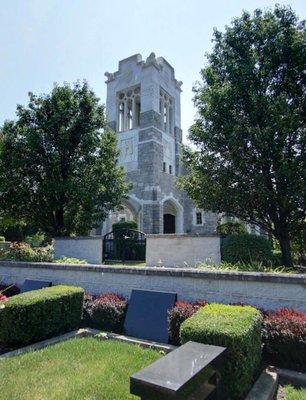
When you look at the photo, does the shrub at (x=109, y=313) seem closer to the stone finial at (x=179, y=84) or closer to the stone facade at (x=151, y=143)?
the stone facade at (x=151, y=143)

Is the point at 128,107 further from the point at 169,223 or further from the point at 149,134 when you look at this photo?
the point at 169,223

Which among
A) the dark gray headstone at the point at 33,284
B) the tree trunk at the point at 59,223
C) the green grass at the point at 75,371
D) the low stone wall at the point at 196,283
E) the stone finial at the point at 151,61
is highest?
the stone finial at the point at 151,61

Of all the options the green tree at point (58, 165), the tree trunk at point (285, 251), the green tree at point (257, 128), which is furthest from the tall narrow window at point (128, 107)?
the tree trunk at point (285, 251)

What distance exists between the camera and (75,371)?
4.29 metres

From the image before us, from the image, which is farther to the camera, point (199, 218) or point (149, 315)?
point (199, 218)

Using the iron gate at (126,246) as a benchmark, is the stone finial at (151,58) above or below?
above

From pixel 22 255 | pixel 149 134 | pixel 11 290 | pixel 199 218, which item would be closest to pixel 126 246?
pixel 22 255

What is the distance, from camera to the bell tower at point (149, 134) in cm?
2334

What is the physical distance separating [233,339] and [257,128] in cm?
797

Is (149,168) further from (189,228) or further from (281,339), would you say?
(281,339)

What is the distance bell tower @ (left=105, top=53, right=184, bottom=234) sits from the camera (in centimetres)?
2334

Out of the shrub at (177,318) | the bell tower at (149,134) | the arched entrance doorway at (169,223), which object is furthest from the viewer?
the arched entrance doorway at (169,223)

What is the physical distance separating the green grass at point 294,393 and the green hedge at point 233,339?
1.42ft

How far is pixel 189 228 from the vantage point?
2631 cm
